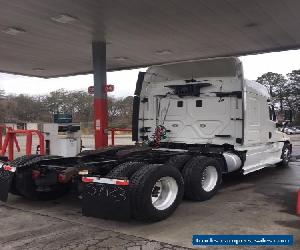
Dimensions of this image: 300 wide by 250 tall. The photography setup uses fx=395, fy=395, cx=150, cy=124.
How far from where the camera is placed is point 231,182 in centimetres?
991

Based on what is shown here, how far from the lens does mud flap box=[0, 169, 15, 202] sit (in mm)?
7297

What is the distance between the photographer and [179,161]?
7.71 meters

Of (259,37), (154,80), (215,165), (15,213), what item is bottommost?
(15,213)

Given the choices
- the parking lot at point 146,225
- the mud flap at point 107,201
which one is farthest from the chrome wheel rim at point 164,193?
the mud flap at point 107,201

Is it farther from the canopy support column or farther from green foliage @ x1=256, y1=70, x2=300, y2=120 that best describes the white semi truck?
green foliage @ x1=256, y1=70, x2=300, y2=120

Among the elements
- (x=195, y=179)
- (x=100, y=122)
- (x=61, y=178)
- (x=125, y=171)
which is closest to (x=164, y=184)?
(x=125, y=171)

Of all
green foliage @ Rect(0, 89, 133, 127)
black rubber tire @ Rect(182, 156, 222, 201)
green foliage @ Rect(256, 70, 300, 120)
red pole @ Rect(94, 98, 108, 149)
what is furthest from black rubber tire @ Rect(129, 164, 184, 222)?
green foliage @ Rect(256, 70, 300, 120)

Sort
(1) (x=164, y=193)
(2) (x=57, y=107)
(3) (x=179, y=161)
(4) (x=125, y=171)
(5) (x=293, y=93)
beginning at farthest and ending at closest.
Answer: (5) (x=293, y=93) → (2) (x=57, y=107) → (3) (x=179, y=161) → (1) (x=164, y=193) → (4) (x=125, y=171)

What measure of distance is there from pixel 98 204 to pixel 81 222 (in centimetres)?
62

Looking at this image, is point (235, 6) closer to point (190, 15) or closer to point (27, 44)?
point (190, 15)

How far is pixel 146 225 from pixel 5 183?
295cm

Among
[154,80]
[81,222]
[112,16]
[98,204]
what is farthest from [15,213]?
[112,16]

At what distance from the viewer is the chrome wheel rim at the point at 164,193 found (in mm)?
6473

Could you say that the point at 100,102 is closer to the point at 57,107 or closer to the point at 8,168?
the point at 8,168
